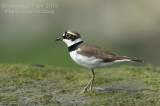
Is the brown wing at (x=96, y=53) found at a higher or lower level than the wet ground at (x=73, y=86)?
higher

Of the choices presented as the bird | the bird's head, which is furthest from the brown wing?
the bird's head

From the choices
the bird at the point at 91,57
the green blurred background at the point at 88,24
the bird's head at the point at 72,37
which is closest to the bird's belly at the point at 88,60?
the bird at the point at 91,57

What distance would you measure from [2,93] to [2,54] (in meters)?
13.0

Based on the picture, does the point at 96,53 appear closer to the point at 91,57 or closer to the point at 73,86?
the point at 91,57

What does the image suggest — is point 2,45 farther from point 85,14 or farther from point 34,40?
point 85,14

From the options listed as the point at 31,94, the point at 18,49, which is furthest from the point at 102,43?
the point at 31,94

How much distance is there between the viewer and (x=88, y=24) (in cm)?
2700

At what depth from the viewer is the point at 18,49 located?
Answer: 80.8 ft

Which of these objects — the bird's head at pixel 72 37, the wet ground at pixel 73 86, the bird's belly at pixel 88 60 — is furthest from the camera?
the bird's head at pixel 72 37

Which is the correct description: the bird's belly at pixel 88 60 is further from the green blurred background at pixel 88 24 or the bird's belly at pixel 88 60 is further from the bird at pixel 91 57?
the green blurred background at pixel 88 24

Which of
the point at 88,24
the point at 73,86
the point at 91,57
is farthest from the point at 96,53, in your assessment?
the point at 88,24

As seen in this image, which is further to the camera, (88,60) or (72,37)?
(72,37)

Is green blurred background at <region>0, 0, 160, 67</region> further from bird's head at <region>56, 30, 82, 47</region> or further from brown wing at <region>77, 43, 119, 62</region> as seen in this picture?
brown wing at <region>77, 43, 119, 62</region>

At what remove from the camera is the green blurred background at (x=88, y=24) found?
2517 cm
